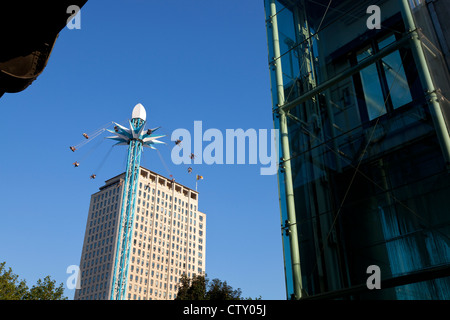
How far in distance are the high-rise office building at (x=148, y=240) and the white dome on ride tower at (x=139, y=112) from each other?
4605cm

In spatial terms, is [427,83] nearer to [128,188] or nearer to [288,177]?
[288,177]

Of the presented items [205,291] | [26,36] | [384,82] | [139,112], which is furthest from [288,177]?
[139,112]

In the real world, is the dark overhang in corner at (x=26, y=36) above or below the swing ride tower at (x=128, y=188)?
below

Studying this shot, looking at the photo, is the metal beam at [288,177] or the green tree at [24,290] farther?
the green tree at [24,290]

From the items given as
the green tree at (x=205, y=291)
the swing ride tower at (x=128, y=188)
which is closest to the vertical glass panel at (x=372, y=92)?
the green tree at (x=205, y=291)

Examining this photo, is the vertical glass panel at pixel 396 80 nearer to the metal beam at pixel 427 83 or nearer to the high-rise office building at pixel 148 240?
the metal beam at pixel 427 83

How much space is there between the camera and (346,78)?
14695 mm

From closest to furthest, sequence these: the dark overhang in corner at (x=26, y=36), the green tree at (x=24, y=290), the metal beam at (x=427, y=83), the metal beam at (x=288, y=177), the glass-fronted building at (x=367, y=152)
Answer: the dark overhang in corner at (x=26, y=36), the metal beam at (x=427, y=83), the glass-fronted building at (x=367, y=152), the metal beam at (x=288, y=177), the green tree at (x=24, y=290)

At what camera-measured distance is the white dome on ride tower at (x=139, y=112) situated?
88137mm

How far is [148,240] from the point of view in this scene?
136250 millimetres

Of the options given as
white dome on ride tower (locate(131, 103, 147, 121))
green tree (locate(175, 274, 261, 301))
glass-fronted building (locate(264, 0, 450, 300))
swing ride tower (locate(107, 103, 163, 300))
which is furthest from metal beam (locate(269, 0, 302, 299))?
white dome on ride tower (locate(131, 103, 147, 121))

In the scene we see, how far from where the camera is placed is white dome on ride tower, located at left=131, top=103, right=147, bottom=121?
289 ft

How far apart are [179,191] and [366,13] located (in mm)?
142432

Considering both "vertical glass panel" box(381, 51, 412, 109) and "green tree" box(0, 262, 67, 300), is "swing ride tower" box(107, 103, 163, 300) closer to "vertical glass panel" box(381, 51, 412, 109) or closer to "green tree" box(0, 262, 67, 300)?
"green tree" box(0, 262, 67, 300)
